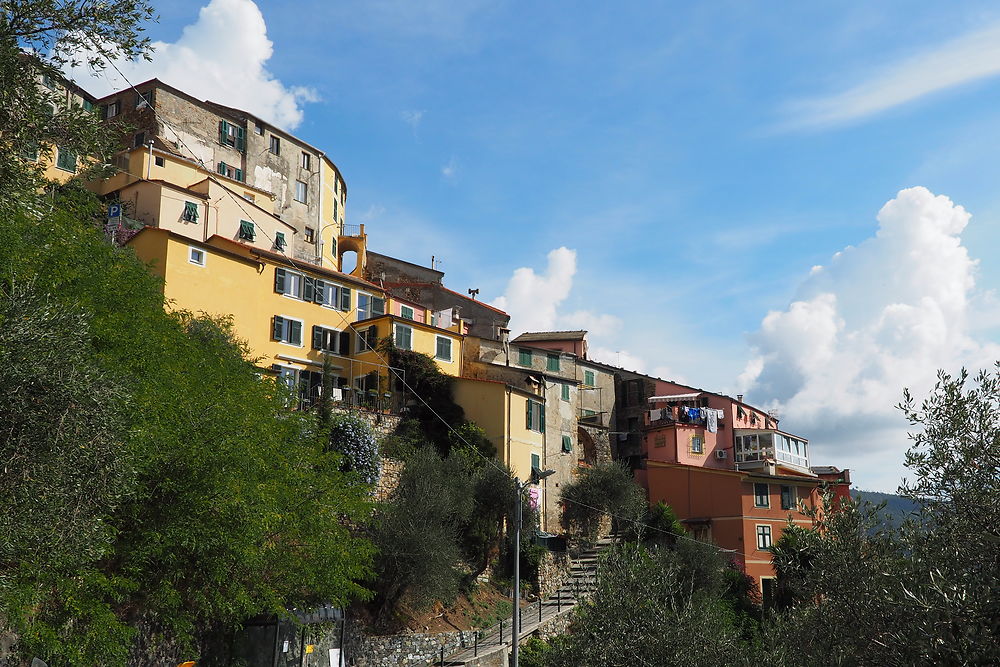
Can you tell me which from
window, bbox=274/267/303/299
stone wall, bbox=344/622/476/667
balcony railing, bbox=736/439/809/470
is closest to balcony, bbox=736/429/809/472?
balcony railing, bbox=736/439/809/470

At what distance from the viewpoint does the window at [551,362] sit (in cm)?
5897

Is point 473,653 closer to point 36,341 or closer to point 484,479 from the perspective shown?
point 484,479

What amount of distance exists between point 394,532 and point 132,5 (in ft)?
81.0

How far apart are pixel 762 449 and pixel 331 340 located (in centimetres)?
3176

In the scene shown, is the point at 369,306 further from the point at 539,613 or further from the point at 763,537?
the point at 763,537

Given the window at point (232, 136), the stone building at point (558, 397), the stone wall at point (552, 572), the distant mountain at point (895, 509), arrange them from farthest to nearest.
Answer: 1. the window at point (232, 136)
2. the stone building at point (558, 397)
3. the stone wall at point (552, 572)
4. the distant mountain at point (895, 509)

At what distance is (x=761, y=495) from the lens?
5347 centimetres

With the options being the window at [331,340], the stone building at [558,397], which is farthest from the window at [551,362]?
the window at [331,340]

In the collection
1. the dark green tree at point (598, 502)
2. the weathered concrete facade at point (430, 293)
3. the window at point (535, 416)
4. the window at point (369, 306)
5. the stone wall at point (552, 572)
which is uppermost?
the weathered concrete facade at point (430, 293)

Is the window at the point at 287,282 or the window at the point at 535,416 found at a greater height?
the window at the point at 287,282

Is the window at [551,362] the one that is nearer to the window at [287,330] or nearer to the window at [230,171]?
the window at [287,330]

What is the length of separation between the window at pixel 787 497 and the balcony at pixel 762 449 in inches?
215

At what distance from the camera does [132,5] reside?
14125 mm

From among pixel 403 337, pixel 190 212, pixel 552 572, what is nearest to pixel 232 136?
pixel 190 212
